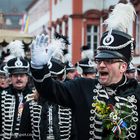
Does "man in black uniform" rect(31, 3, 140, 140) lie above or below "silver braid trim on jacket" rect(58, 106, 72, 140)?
above

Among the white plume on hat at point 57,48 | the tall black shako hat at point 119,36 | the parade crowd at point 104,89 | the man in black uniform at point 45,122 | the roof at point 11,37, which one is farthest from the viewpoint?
the roof at point 11,37

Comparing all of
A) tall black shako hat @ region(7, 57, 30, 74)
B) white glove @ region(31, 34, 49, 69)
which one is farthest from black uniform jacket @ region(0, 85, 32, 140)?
white glove @ region(31, 34, 49, 69)

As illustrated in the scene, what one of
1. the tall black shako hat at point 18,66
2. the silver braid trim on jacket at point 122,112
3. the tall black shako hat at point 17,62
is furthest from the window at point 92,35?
the silver braid trim on jacket at point 122,112

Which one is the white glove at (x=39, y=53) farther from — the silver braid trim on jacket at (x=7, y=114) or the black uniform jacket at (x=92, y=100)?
the silver braid trim on jacket at (x=7, y=114)

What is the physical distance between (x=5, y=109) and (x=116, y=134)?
311cm

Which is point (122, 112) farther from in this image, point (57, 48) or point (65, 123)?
point (57, 48)

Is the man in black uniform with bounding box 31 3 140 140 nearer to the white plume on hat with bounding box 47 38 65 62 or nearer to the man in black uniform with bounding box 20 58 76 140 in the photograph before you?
the man in black uniform with bounding box 20 58 76 140

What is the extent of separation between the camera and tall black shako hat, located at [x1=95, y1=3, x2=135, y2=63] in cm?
525

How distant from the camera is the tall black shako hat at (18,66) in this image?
8031 millimetres

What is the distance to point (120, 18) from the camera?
5.30 metres

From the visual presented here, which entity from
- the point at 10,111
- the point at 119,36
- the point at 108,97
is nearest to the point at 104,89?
the point at 108,97

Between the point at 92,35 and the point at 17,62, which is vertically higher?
the point at 92,35

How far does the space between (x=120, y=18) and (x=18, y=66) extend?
3.11 m

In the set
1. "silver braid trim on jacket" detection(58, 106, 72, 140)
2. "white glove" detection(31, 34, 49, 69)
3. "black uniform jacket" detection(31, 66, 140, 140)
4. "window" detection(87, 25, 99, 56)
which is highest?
"window" detection(87, 25, 99, 56)
